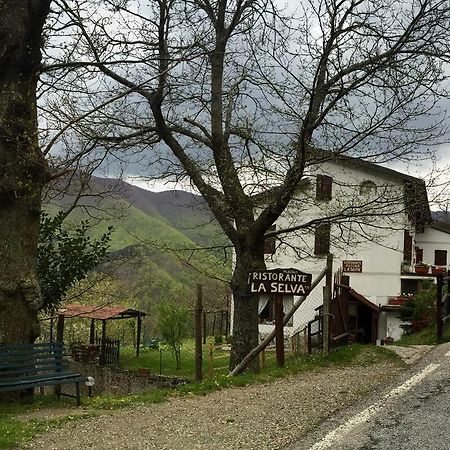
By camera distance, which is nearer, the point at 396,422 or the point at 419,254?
the point at 396,422

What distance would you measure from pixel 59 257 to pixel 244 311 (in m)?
3.75

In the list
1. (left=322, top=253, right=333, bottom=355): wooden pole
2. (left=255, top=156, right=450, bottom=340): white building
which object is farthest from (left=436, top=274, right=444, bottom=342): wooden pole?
(left=322, top=253, right=333, bottom=355): wooden pole

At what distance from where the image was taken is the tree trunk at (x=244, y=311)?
12.9 meters

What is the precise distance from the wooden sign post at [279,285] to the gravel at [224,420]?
1.33 m

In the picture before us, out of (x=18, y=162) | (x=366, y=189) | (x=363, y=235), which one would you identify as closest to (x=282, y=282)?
(x=363, y=235)

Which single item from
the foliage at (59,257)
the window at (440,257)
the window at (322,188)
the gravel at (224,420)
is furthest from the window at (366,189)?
the window at (440,257)

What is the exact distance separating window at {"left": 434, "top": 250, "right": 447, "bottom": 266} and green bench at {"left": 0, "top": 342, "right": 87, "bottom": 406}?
108 ft

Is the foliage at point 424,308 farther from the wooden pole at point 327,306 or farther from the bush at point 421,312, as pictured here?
the wooden pole at point 327,306

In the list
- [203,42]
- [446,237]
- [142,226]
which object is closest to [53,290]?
[203,42]

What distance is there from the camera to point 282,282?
10500 mm

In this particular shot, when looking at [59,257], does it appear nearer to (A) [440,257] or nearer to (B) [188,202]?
(B) [188,202]

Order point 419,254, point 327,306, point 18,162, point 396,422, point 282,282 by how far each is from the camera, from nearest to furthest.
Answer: point 396,422 < point 18,162 < point 282,282 < point 327,306 < point 419,254

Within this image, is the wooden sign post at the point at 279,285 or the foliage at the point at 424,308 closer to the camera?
the wooden sign post at the point at 279,285

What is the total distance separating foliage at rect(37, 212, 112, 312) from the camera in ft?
39.9
